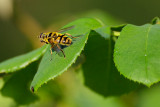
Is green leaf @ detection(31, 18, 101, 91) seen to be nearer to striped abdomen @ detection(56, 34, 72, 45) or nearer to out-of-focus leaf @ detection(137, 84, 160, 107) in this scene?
striped abdomen @ detection(56, 34, 72, 45)

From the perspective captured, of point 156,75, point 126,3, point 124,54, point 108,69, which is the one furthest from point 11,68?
point 126,3

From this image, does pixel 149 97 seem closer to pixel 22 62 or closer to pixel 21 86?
pixel 21 86

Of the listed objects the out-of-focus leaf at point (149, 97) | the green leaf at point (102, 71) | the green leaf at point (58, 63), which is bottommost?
the out-of-focus leaf at point (149, 97)

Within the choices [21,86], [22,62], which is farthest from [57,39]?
[21,86]

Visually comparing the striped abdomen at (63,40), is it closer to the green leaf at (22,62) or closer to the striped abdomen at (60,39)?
the striped abdomen at (60,39)

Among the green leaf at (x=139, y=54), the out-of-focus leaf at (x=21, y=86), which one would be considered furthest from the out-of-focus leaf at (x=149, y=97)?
the green leaf at (x=139, y=54)

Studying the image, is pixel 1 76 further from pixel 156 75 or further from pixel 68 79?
pixel 156 75

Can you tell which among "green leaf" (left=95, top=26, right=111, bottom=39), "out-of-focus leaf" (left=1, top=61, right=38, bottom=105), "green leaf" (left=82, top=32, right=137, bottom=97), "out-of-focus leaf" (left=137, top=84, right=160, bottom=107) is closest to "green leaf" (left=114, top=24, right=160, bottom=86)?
"green leaf" (left=95, top=26, right=111, bottom=39)
